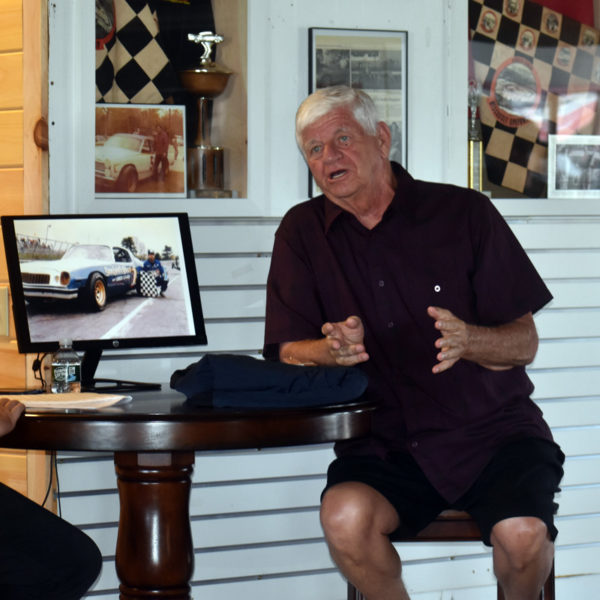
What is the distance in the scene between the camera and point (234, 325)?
2.94 meters

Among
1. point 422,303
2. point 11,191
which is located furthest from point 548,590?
point 11,191

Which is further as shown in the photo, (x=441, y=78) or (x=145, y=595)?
(x=441, y=78)

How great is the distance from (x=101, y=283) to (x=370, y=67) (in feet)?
3.83

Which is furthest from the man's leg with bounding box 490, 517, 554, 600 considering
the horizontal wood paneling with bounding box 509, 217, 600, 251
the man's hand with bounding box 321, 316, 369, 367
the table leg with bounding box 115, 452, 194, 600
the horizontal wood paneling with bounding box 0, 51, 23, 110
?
the horizontal wood paneling with bounding box 0, 51, 23, 110

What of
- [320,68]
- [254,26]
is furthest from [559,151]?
[254,26]

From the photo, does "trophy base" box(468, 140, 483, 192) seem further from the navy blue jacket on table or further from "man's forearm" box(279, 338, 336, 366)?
the navy blue jacket on table

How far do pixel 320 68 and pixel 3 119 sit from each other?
97cm

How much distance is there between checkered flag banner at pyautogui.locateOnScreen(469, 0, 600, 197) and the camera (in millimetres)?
3195

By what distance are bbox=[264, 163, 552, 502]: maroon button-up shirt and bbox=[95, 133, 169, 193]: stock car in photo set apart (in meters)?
0.61

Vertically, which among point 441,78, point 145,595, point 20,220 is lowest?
point 145,595

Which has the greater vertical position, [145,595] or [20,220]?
[20,220]

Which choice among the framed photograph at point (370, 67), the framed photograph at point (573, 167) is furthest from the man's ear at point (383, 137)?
the framed photograph at point (573, 167)

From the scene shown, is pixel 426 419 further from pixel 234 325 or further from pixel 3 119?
pixel 3 119

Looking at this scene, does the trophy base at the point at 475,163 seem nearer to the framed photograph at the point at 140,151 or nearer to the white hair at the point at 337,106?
the white hair at the point at 337,106
